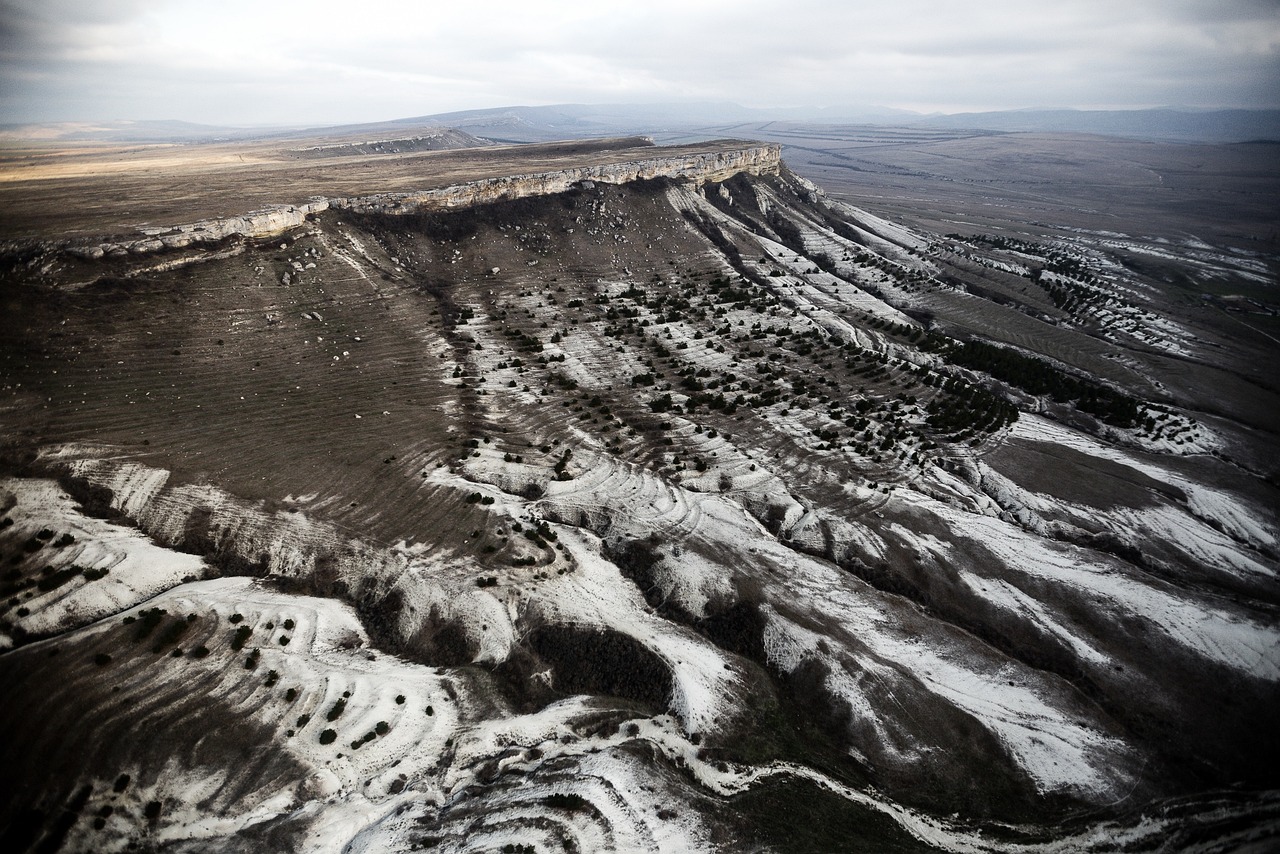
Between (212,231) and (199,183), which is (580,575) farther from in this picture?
(199,183)

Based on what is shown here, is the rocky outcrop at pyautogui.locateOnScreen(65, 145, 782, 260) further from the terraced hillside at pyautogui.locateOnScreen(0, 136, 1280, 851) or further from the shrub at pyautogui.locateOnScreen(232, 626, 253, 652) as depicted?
the shrub at pyautogui.locateOnScreen(232, 626, 253, 652)

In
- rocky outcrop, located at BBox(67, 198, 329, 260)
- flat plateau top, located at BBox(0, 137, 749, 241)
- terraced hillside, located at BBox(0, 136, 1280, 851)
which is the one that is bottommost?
terraced hillside, located at BBox(0, 136, 1280, 851)

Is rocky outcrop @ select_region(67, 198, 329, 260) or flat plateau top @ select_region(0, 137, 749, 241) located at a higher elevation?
flat plateau top @ select_region(0, 137, 749, 241)

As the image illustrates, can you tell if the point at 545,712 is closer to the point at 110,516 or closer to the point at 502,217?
the point at 110,516

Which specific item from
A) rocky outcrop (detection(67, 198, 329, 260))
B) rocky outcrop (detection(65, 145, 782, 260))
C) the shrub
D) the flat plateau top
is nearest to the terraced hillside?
the shrub

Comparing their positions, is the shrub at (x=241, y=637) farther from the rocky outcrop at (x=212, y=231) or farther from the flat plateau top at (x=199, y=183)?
the flat plateau top at (x=199, y=183)

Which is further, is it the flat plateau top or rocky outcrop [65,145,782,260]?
the flat plateau top

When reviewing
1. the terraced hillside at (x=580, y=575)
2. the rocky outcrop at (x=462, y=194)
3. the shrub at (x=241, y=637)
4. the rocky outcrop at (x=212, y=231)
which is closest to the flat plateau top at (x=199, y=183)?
the rocky outcrop at (x=212, y=231)

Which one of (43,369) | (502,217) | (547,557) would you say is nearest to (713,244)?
(502,217)
